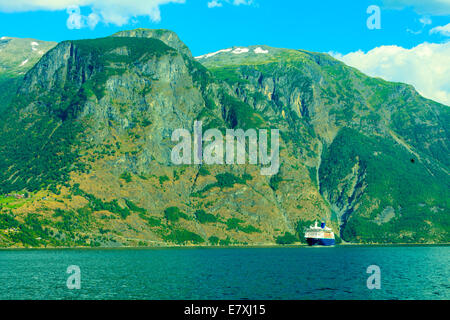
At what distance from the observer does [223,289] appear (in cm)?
10319
